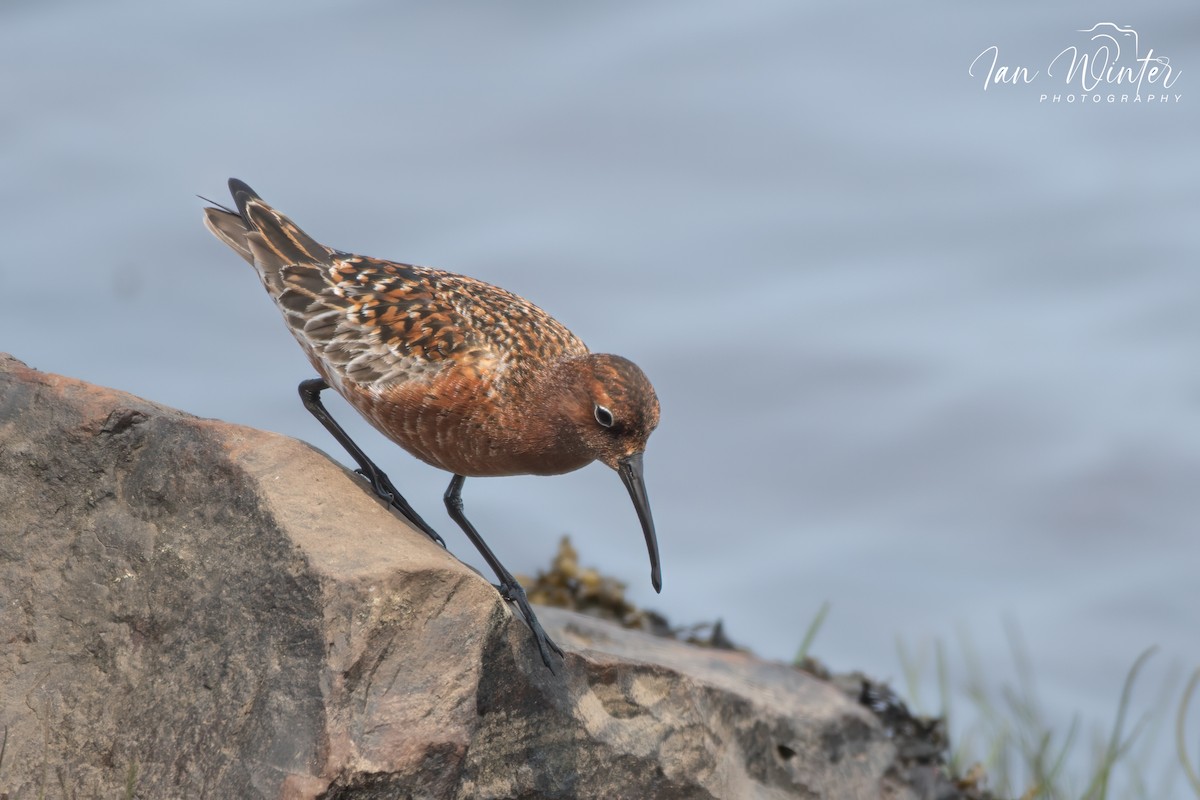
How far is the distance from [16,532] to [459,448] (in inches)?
83.2

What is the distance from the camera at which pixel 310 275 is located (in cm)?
770

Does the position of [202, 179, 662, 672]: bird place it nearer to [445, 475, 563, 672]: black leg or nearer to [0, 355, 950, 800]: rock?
[445, 475, 563, 672]: black leg

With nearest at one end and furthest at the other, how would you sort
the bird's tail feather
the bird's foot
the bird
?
the bird's foot
the bird
the bird's tail feather

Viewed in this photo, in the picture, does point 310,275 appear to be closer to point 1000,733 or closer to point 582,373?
point 582,373

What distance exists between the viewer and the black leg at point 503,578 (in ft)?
21.6

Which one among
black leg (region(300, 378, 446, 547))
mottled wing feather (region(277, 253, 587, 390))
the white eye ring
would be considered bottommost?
black leg (region(300, 378, 446, 547))

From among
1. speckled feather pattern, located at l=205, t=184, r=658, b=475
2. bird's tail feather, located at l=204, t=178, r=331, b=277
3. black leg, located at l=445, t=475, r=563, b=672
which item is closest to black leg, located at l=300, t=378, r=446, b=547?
speckled feather pattern, located at l=205, t=184, r=658, b=475

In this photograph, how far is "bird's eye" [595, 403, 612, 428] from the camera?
22.4 ft

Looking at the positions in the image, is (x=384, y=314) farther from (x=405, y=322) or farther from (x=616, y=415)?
(x=616, y=415)

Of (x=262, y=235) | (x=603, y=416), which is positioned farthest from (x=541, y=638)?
(x=262, y=235)

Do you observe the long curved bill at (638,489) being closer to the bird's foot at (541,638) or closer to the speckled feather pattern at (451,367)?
the speckled feather pattern at (451,367)

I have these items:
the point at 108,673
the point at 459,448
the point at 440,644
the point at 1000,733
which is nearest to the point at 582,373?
the point at 459,448

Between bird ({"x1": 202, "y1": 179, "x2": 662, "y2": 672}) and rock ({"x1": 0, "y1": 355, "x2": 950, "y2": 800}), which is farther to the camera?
bird ({"x1": 202, "y1": 179, "x2": 662, "y2": 672})

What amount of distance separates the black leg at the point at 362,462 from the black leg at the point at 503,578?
390 millimetres
